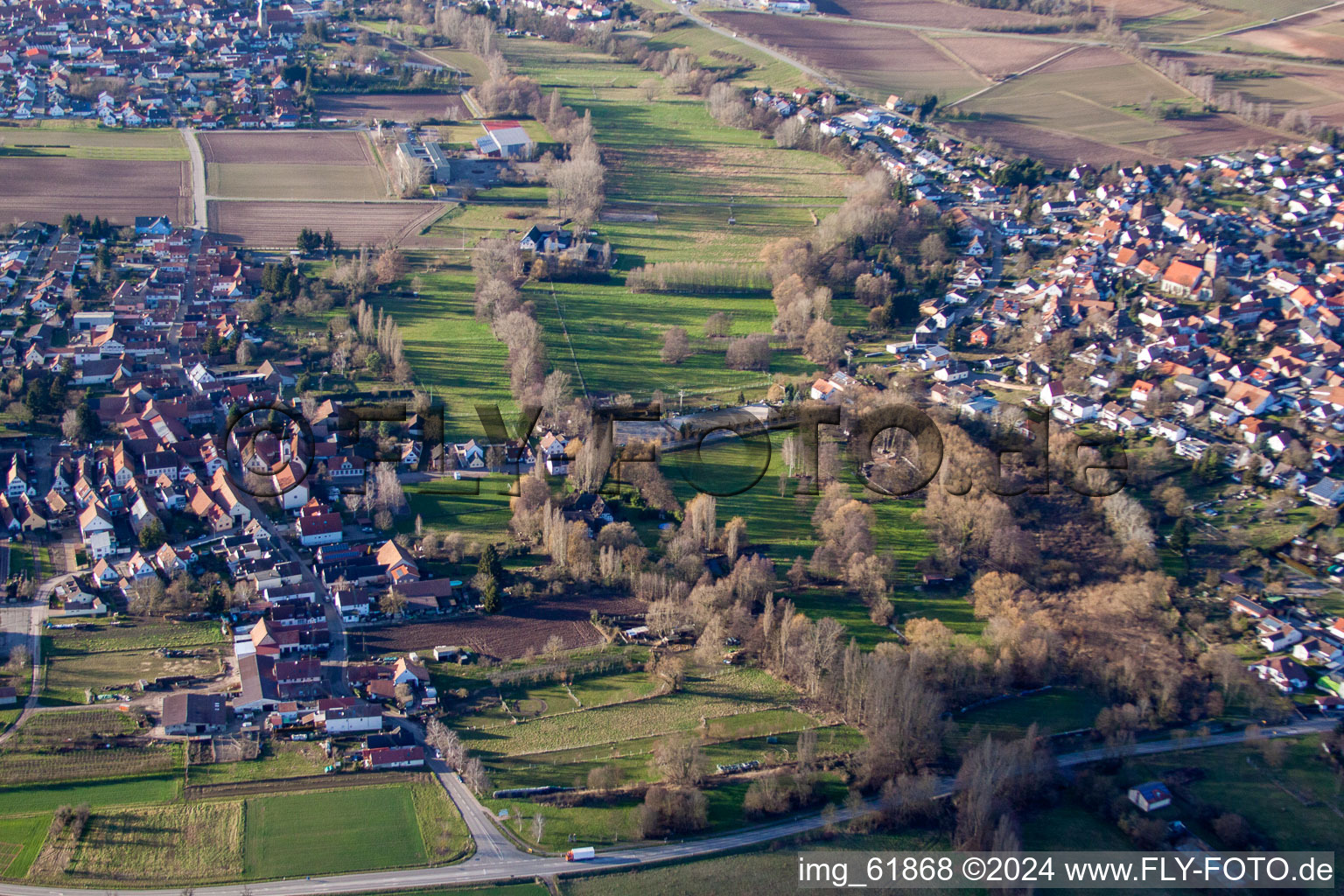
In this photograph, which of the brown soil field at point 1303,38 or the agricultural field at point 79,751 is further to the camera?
the brown soil field at point 1303,38

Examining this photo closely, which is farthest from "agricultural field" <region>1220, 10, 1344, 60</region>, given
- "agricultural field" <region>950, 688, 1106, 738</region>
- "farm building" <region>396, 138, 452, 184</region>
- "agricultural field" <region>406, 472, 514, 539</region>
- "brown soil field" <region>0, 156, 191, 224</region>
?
"agricultural field" <region>406, 472, 514, 539</region>

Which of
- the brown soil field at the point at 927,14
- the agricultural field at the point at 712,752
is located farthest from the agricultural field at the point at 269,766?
the brown soil field at the point at 927,14

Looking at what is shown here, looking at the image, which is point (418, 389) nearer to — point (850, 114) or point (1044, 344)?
point (1044, 344)

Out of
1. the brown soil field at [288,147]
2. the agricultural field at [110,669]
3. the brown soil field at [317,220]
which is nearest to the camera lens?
the agricultural field at [110,669]

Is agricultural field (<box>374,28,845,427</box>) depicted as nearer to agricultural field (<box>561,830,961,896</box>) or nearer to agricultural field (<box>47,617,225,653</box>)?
agricultural field (<box>47,617,225,653</box>)

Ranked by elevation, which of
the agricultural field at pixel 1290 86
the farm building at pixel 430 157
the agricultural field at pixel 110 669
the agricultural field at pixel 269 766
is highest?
the agricultural field at pixel 1290 86

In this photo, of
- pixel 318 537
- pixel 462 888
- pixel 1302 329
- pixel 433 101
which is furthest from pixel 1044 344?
pixel 433 101

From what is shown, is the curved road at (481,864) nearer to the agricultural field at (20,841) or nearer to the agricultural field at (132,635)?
the agricultural field at (20,841)
